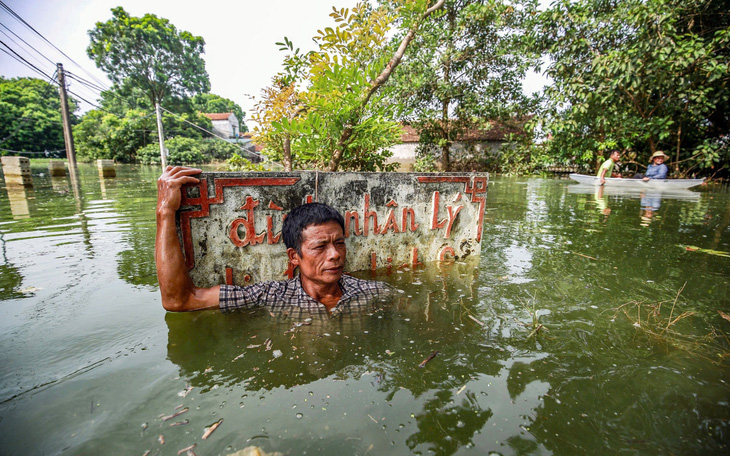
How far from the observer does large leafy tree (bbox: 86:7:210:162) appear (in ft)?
125

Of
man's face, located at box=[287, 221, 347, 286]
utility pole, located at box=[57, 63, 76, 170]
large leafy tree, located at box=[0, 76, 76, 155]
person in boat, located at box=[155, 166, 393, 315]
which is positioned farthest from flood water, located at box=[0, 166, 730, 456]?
large leafy tree, located at box=[0, 76, 76, 155]

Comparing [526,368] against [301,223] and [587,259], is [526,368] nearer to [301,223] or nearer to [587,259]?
[301,223]

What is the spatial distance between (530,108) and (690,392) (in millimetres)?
17649

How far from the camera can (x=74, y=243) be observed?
4.15m

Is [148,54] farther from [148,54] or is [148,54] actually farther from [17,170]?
[17,170]

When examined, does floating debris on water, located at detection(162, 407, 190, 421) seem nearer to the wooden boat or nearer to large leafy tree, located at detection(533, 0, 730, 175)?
large leafy tree, located at detection(533, 0, 730, 175)

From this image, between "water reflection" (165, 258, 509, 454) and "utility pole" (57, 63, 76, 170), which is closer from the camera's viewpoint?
"water reflection" (165, 258, 509, 454)

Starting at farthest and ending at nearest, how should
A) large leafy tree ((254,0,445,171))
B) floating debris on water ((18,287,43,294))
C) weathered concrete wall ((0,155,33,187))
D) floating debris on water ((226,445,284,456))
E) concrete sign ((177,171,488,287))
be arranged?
weathered concrete wall ((0,155,33,187)) < large leafy tree ((254,0,445,171)) < floating debris on water ((18,287,43,294)) < concrete sign ((177,171,488,287)) < floating debris on water ((226,445,284,456))

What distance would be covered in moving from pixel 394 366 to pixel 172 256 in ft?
5.44

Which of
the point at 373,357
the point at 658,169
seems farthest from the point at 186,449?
the point at 658,169

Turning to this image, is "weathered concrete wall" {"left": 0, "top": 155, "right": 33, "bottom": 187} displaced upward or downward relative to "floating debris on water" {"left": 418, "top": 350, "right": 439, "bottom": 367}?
upward

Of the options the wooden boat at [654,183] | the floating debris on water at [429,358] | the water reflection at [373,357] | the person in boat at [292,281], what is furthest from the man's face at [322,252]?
the wooden boat at [654,183]

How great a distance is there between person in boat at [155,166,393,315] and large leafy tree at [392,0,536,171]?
12712mm

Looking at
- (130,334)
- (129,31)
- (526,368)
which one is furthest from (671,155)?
(129,31)
